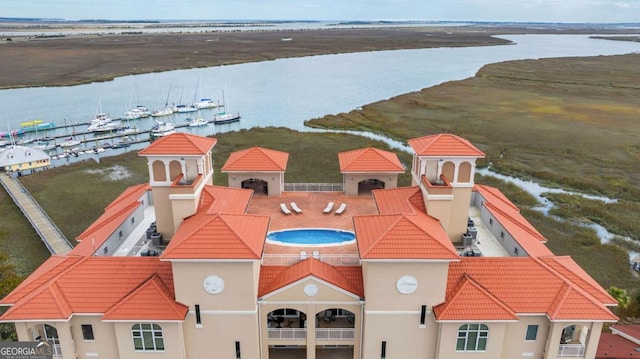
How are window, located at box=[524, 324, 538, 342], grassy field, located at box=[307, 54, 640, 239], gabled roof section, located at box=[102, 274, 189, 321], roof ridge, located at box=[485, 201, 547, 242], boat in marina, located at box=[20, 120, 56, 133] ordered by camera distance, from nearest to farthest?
gabled roof section, located at box=[102, 274, 189, 321] → window, located at box=[524, 324, 538, 342] → roof ridge, located at box=[485, 201, 547, 242] → grassy field, located at box=[307, 54, 640, 239] → boat in marina, located at box=[20, 120, 56, 133]

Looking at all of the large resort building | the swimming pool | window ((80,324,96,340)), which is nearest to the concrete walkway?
the large resort building

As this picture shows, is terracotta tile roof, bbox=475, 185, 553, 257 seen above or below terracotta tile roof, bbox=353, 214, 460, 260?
below

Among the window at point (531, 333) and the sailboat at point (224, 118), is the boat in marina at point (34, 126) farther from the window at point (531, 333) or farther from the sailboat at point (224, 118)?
the window at point (531, 333)

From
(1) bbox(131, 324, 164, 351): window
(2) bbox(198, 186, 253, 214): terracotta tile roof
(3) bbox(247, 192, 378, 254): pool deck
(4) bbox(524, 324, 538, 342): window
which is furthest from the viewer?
(2) bbox(198, 186, 253, 214): terracotta tile roof

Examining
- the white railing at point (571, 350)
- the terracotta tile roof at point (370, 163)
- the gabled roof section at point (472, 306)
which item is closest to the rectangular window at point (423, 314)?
the gabled roof section at point (472, 306)

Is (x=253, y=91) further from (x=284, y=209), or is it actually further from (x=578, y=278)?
(x=578, y=278)

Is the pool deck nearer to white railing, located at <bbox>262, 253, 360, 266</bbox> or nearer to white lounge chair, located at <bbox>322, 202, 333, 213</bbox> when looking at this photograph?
white lounge chair, located at <bbox>322, 202, 333, 213</bbox>

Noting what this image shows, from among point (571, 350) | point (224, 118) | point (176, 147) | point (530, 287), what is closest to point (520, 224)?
point (530, 287)
